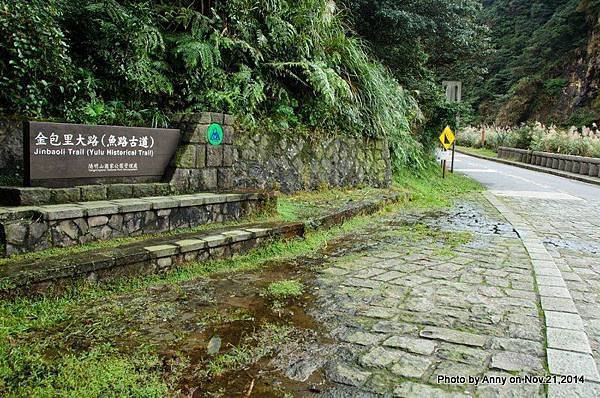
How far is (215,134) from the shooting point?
6.23m

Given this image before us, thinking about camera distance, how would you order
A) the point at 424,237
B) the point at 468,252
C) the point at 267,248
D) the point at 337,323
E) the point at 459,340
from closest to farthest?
the point at 459,340 < the point at 337,323 < the point at 267,248 < the point at 468,252 < the point at 424,237

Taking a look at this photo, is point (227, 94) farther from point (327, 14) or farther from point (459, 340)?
point (459, 340)

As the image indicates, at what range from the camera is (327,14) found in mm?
9688

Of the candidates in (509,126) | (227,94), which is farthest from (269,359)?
(509,126)

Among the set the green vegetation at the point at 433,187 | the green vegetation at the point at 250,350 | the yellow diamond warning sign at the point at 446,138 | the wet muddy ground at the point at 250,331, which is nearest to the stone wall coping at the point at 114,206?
the wet muddy ground at the point at 250,331

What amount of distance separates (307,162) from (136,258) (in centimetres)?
508

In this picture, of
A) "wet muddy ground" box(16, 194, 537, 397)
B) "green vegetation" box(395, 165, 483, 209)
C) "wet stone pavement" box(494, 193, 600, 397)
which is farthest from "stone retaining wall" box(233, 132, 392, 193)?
"wet stone pavement" box(494, 193, 600, 397)

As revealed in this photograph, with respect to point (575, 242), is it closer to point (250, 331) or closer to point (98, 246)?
point (250, 331)

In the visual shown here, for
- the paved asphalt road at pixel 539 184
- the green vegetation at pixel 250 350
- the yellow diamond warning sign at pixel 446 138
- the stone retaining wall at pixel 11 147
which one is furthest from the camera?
the yellow diamond warning sign at pixel 446 138

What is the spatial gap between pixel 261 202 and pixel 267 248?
3.45ft

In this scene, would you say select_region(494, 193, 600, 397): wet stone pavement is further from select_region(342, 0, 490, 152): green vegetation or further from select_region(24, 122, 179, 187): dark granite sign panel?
select_region(24, 122, 179, 187): dark granite sign panel

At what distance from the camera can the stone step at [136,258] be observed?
3.44 metres

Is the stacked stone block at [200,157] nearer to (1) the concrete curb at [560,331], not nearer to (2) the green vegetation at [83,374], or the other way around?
(2) the green vegetation at [83,374]

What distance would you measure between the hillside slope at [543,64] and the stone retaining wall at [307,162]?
72.7 ft
